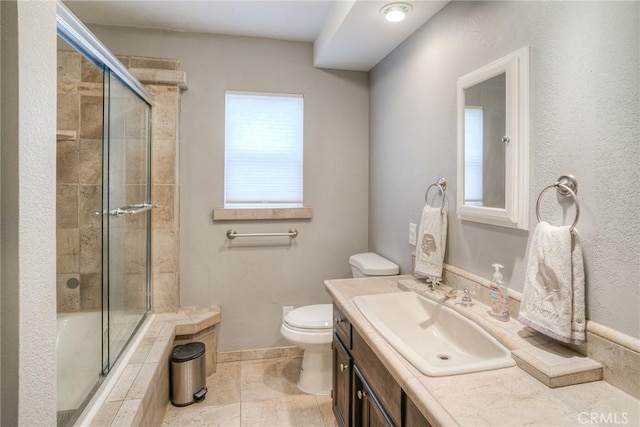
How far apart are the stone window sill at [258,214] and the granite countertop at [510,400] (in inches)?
67.3

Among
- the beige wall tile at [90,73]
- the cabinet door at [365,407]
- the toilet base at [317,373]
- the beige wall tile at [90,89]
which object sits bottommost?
the toilet base at [317,373]

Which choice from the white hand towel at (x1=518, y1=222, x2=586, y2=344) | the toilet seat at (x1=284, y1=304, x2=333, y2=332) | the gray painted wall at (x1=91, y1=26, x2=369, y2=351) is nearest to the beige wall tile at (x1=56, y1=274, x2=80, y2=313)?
the gray painted wall at (x1=91, y1=26, x2=369, y2=351)

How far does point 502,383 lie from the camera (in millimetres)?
905

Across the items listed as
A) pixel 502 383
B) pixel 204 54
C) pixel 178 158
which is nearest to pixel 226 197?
pixel 178 158

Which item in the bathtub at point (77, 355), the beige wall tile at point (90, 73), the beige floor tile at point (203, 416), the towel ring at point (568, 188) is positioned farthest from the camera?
the beige floor tile at point (203, 416)

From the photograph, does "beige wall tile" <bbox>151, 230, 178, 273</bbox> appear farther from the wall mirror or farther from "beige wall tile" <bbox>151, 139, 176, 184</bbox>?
the wall mirror

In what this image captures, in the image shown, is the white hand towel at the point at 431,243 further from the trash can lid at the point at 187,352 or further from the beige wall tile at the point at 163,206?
the beige wall tile at the point at 163,206

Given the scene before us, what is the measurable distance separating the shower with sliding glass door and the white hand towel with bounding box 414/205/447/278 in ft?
5.31

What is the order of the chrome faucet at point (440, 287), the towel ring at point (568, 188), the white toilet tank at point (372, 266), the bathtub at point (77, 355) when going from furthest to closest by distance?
1. the white toilet tank at point (372, 266)
2. the chrome faucet at point (440, 287)
3. the bathtub at point (77, 355)
4. the towel ring at point (568, 188)

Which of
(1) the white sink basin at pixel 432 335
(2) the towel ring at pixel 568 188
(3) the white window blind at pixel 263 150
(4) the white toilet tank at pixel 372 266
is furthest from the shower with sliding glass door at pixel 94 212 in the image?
(2) the towel ring at pixel 568 188

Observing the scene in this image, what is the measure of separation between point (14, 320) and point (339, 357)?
1337 millimetres

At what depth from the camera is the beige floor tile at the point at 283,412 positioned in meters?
1.95

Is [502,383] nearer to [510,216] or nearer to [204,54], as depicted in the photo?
[510,216]

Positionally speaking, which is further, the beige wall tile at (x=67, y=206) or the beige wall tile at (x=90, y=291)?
the beige wall tile at (x=90, y=291)
